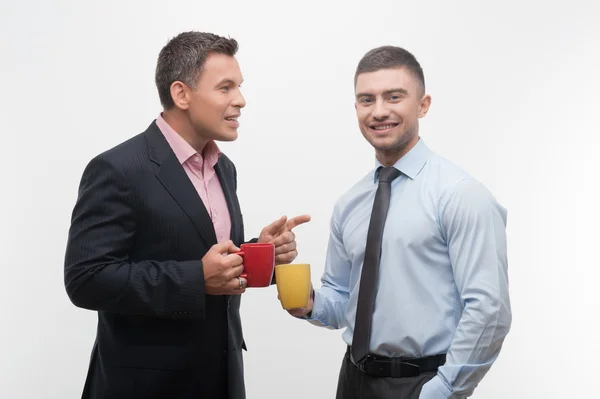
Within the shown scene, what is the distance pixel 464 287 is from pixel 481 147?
6.37ft

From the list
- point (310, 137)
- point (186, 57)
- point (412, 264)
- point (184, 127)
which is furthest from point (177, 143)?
point (310, 137)

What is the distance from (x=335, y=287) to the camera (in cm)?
221

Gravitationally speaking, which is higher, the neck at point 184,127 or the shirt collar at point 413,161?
the neck at point 184,127

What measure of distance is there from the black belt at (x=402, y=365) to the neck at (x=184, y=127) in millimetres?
851

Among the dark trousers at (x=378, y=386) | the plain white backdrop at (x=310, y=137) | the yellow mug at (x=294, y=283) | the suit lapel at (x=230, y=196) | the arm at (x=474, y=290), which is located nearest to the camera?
the arm at (x=474, y=290)

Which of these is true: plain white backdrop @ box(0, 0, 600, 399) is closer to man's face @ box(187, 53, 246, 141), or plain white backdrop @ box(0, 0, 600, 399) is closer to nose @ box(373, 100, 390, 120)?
man's face @ box(187, 53, 246, 141)

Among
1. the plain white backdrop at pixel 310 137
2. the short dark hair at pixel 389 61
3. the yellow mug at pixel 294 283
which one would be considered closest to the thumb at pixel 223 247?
the yellow mug at pixel 294 283

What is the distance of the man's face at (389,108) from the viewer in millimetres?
1993

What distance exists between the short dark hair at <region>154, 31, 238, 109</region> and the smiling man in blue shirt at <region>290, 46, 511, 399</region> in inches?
17.9

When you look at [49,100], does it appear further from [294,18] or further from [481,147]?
[481,147]

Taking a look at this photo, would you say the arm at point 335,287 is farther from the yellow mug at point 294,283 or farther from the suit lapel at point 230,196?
the suit lapel at point 230,196

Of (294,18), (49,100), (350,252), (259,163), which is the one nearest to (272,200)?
(259,163)

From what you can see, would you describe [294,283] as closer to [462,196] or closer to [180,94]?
[462,196]

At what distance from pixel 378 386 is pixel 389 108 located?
778 mm
